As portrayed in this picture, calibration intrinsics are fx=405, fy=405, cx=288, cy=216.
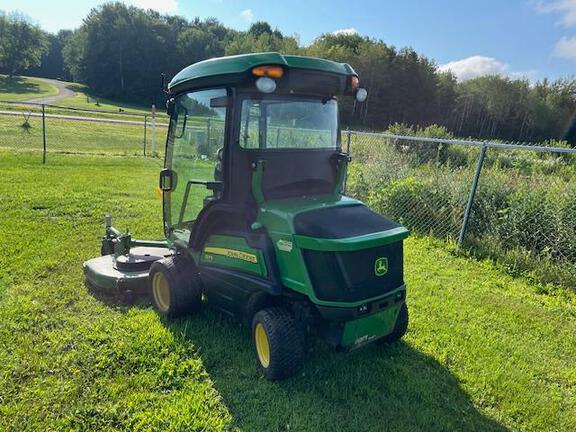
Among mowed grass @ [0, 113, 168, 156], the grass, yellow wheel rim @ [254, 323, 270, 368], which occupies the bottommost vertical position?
yellow wheel rim @ [254, 323, 270, 368]

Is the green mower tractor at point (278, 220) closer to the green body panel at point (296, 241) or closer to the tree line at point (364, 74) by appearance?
the green body panel at point (296, 241)

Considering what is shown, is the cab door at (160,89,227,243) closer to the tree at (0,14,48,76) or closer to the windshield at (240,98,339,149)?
the windshield at (240,98,339,149)

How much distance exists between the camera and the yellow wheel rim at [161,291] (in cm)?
352

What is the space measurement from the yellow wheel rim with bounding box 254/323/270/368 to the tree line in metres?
30.5

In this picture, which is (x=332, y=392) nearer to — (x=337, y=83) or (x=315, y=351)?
(x=315, y=351)

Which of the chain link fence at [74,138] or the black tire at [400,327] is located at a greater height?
the chain link fence at [74,138]

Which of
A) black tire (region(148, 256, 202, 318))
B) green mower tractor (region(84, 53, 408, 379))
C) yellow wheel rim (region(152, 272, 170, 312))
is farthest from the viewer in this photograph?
yellow wheel rim (region(152, 272, 170, 312))

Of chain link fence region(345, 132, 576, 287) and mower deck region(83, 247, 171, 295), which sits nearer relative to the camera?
mower deck region(83, 247, 171, 295)

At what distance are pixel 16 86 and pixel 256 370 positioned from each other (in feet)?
203

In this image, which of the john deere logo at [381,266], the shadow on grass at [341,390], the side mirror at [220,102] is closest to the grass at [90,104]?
the side mirror at [220,102]

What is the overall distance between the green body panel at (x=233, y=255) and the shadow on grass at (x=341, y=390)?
0.63 metres

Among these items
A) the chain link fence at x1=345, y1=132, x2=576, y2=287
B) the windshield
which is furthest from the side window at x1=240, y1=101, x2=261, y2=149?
the chain link fence at x1=345, y1=132, x2=576, y2=287

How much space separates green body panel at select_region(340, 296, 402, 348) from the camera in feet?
8.64

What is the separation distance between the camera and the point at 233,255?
118 inches
